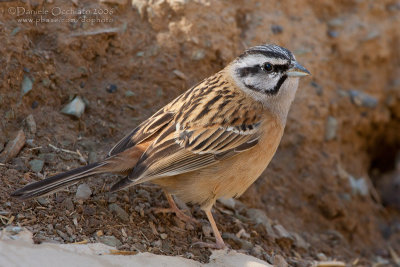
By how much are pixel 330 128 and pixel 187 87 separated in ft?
6.93

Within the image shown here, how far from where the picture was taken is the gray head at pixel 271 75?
506 centimetres

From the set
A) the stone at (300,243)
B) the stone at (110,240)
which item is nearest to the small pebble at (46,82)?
the stone at (110,240)

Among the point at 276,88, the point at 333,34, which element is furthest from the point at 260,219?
the point at 333,34

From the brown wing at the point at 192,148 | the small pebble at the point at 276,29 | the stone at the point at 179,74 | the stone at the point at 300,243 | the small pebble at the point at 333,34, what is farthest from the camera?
the small pebble at the point at 333,34

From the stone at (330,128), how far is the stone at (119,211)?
3345 mm

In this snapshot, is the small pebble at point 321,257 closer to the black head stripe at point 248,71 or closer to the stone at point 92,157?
the black head stripe at point 248,71

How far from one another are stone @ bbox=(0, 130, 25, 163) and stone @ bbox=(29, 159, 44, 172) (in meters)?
0.16

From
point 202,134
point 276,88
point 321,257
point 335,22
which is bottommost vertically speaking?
point 321,257

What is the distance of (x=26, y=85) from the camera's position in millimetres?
5312

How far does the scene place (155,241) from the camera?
470 centimetres

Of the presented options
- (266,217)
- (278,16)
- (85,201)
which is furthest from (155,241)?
(278,16)

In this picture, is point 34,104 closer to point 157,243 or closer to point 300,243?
point 157,243

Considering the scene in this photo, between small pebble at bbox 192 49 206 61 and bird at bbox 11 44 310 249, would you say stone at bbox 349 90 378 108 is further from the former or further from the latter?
bird at bbox 11 44 310 249

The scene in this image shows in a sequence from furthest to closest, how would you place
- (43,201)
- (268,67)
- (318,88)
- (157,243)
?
(318,88) → (268,67) → (157,243) → (43,201)
